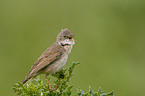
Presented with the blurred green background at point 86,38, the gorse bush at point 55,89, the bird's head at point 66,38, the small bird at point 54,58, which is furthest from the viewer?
the blurred green background at point 86,38

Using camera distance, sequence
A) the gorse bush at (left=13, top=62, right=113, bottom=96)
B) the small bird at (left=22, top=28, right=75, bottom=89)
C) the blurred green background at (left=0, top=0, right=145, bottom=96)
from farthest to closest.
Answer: the blurred green background at (left=0, top=0, right=145, bottom=96)
the small bird at (left=22, top=28, right=75, bottom=89)
the gorse bush at (left=13, top=62, right=113, bottom=96)

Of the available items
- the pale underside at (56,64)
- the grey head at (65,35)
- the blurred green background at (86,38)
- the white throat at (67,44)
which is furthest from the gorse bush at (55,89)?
the blurred green background at (86,38)

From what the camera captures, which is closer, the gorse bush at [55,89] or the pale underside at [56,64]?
the gorse bush at [55,89]

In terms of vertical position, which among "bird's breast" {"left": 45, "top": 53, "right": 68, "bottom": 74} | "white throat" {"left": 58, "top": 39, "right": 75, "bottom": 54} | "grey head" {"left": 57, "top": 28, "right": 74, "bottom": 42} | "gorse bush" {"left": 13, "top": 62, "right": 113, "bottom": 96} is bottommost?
"gorse bush" {"left": 13, "top": 62, "right": 113, "bottom": 96}

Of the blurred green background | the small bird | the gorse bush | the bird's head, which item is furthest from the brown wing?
the blurred green background

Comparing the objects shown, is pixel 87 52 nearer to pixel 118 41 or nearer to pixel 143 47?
pixel 118 41

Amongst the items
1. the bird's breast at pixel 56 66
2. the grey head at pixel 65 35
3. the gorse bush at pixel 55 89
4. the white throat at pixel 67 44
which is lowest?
the gorse bush at pixel 55 89

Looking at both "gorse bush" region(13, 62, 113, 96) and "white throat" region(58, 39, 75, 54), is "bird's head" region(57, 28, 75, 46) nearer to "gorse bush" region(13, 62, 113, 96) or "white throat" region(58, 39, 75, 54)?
"white throat" region(58, 39, 75, 54)

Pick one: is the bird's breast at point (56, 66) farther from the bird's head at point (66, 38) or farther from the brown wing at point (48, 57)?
the bird's head at point (66, 38)
